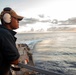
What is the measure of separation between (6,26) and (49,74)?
1.33 m

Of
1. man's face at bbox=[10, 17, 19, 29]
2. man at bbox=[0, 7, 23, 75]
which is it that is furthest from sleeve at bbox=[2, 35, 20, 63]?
man's face at bbox=[10, 17, 19, 29]

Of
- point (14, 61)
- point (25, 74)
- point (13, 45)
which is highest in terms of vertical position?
point (13, 45)

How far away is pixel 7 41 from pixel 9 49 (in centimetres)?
16

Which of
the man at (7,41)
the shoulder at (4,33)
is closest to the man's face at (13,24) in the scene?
the man at (7,41)

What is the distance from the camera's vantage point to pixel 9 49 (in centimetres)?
437

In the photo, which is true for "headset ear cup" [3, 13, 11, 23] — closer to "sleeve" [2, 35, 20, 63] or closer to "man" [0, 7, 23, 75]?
"man" [0, 7, 23, 75]

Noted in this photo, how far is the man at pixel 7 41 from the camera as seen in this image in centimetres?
437

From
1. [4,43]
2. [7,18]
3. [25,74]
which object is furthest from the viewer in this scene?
[25,74]

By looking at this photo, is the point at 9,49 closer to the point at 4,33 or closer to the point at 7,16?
the point at 4,33

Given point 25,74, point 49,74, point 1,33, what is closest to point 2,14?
point 1,33

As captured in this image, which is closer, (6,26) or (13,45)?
(13,45)

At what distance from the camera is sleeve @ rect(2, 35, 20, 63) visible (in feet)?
14.3

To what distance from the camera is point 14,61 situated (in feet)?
14.8

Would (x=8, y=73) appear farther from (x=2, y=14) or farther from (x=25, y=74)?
(x=25, y=74)
